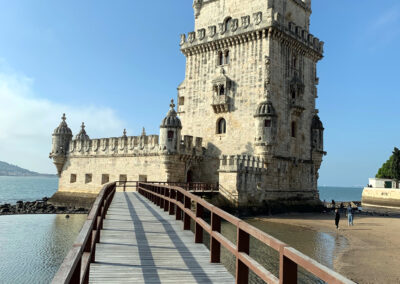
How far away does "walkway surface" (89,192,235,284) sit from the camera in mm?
5316

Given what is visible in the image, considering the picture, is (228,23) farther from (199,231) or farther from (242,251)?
(242,251)

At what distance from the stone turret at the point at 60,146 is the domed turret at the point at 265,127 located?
2185 centimetres

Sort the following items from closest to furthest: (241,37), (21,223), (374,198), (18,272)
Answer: (18,272), (21,223), (241,37), (374,198)

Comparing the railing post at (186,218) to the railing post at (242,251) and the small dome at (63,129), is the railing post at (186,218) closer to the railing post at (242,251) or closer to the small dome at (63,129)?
the railing post at (242,251)

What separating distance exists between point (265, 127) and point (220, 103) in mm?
4659

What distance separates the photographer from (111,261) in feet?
19.9

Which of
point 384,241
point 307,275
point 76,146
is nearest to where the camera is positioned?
point 307,275

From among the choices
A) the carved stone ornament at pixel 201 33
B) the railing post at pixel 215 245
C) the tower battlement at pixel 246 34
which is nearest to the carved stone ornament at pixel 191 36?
the tower battlement at pixel 246 34

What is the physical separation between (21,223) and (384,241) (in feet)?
79.3

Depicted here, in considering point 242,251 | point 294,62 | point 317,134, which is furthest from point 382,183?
point 242,251

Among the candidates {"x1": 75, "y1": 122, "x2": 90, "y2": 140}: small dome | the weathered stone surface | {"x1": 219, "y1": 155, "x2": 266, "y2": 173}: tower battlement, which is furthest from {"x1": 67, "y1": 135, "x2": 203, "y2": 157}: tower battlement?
{"x1": 75, "y1": 122, "x2": 90, "y2": 140}: small dome

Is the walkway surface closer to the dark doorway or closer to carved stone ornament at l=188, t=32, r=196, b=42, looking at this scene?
the dark doorway

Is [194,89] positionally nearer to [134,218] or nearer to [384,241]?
[384,241]

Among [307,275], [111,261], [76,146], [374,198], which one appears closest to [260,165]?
[307,275]
